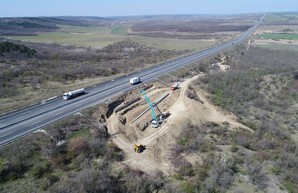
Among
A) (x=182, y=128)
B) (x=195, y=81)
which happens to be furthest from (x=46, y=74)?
(x=182, y=128)

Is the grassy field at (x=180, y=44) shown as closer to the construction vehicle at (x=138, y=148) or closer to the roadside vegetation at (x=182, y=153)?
the roadside vegetation at (x=182, y=153)

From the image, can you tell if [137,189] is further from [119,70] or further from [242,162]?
[119,70]

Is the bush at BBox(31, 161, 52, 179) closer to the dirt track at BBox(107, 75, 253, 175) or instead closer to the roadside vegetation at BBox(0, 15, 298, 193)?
the roadside vegetation at BBox(0, 15, 298, 193)

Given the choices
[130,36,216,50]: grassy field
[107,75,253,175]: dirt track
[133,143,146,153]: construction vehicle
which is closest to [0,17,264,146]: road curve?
[107,75,253,175]: dirt track

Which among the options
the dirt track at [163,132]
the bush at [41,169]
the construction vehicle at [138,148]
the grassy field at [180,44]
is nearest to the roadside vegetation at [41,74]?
the bush at [41,169]

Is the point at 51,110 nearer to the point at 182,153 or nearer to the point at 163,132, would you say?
the point at 163,132

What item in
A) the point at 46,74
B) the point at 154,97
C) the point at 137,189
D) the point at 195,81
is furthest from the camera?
the point at 46,74

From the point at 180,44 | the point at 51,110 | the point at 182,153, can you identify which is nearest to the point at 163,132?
the point at 182,153

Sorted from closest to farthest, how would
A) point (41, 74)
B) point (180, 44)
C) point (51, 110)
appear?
point (51, 110) < point (41, 74) < point (180, 44)
